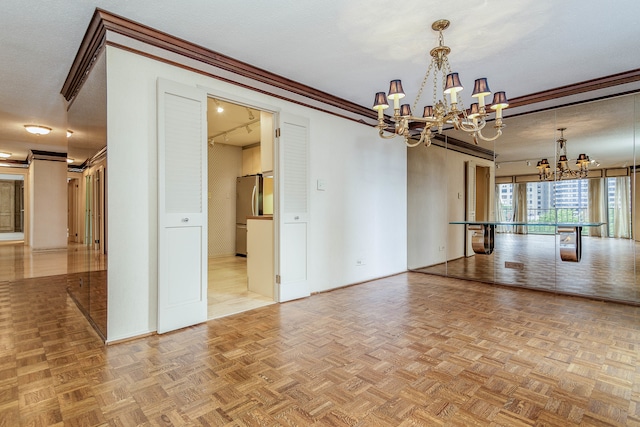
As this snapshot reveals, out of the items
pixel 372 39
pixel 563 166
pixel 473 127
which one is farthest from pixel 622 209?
pixel 372 39

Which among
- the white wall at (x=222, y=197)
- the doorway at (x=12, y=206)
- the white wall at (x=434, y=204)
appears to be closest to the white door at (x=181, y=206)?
the white wall at (x=434, y=204)

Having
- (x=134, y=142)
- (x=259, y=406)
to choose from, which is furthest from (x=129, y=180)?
(x=259, y=406)

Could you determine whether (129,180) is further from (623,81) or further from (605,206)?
(605,206)

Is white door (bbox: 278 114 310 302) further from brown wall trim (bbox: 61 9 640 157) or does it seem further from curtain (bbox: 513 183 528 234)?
curtain (bbox: 513 183 528 234)

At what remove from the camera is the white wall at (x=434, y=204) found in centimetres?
521

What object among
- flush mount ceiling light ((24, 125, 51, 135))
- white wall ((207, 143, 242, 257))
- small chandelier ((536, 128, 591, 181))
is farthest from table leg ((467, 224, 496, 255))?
flush mount ceiling light ((24, 125, 51, 135))

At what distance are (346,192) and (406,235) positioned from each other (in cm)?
170

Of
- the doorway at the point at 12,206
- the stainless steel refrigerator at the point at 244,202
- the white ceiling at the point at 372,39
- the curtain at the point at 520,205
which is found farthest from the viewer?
the doorway at the point at 12,206

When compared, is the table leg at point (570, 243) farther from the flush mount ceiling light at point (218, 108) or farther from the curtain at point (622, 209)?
the flush mount ceiling light at point (218, 108)

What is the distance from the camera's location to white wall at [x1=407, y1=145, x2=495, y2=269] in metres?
5.21

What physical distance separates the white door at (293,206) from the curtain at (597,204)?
359 cm

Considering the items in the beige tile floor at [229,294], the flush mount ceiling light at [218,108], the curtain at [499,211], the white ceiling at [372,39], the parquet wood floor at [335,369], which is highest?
the flush mount ceiling light at [218,108]

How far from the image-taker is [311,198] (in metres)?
4.05

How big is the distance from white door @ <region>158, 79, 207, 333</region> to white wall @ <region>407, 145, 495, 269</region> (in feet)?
12.3
